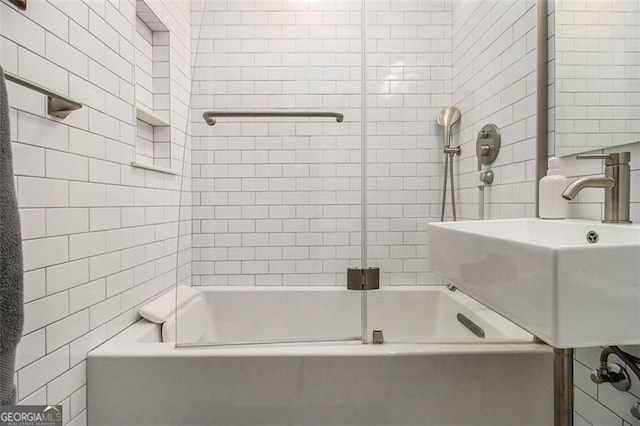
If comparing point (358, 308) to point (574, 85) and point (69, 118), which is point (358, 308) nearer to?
point (574, 85)

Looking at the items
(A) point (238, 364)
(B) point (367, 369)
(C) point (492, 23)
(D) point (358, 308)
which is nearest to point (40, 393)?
(A) point (238, 364)

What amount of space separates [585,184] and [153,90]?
75.7 inches

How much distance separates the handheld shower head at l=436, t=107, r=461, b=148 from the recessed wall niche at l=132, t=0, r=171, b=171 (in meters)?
1.46

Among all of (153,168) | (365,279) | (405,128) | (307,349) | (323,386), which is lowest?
(323,386)

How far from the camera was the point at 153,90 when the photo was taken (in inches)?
71.6

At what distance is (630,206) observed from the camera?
Result: 1004 mm

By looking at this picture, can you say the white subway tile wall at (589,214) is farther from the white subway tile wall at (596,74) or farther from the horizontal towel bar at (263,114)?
the horizontal towel bar at (263,114)

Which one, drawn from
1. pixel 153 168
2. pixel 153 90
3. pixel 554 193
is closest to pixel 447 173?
pixel 554 193

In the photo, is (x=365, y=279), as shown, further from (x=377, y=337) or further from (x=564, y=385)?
(x=564, y=385)

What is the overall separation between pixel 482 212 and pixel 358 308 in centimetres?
77

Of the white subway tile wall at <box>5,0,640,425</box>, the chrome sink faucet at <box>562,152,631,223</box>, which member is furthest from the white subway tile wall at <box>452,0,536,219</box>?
the chrome sink faucet at <box>562,152,631,223</box>

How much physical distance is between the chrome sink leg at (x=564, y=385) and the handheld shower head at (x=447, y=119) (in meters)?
1.14

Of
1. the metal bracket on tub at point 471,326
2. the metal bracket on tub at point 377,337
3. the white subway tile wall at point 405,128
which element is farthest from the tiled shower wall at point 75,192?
the metal bracket on tub at point 471,326

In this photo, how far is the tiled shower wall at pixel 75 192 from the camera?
93 centimetres
